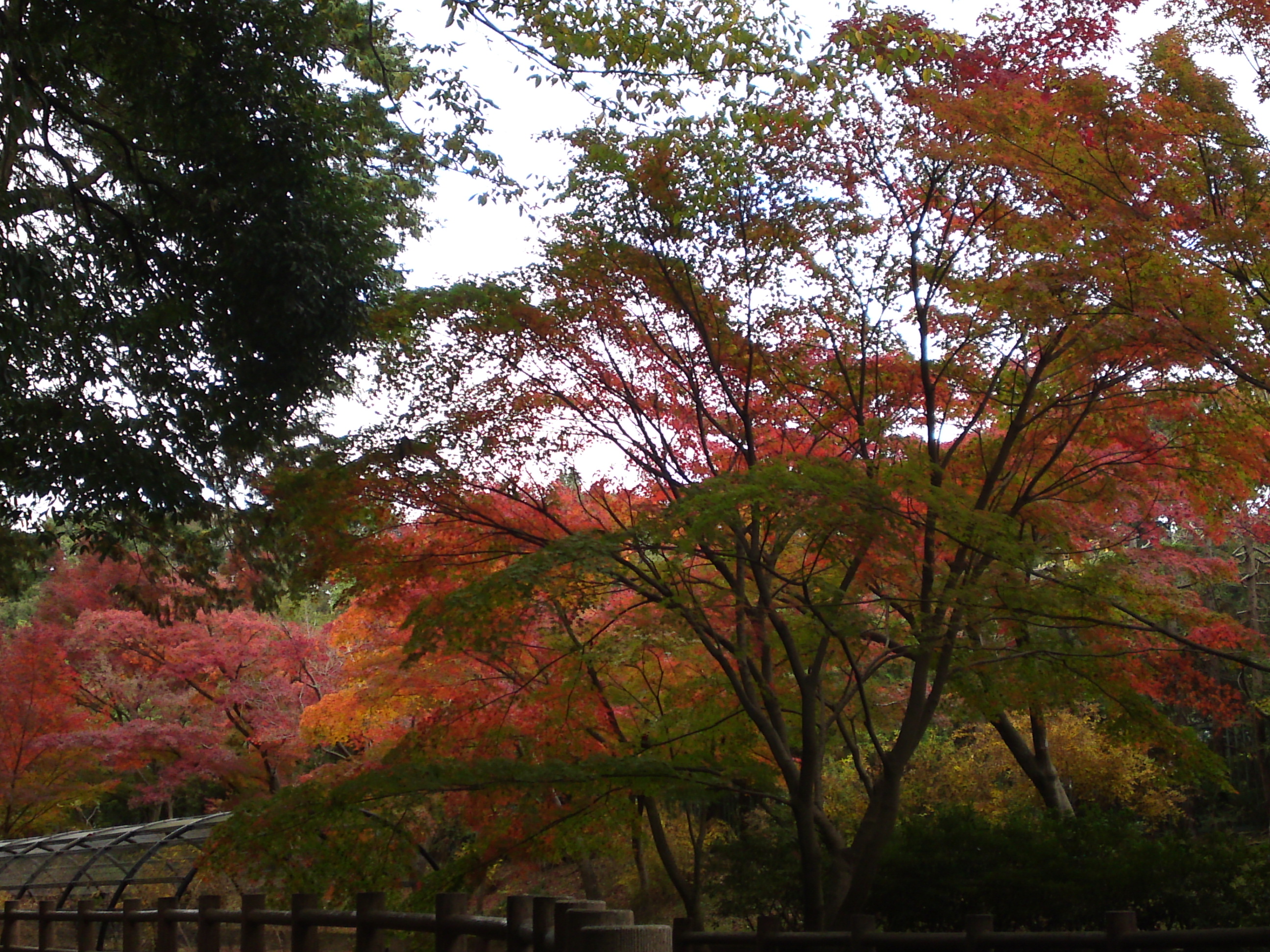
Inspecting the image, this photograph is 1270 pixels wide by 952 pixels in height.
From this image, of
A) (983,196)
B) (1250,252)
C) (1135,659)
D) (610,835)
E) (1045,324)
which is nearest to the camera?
(1250,252)

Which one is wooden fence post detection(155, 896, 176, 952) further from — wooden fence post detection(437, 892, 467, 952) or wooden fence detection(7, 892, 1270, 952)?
wooden fence post detection(437, 892, 467, 952)

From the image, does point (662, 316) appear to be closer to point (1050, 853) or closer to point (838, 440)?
point (838, 440)

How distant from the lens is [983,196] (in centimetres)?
794

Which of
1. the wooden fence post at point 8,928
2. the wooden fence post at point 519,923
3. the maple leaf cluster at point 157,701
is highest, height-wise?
the maple leaf cluster at point 157,701

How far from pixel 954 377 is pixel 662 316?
2.31m

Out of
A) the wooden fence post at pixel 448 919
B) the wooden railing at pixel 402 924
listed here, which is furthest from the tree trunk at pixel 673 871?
the wooden fence post at pixel 448 919

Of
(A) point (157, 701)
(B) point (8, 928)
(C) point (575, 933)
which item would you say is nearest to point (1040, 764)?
(B) point (8, 928)

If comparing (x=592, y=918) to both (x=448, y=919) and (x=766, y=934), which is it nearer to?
(x=448, y=919)

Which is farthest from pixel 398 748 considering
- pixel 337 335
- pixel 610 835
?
pixel 337 335

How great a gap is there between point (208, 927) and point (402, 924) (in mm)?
2018

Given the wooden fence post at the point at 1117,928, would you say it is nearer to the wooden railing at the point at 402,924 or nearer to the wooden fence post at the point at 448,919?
the wooden railing at the point at 402,924

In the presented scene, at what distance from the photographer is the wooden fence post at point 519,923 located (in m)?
3.97

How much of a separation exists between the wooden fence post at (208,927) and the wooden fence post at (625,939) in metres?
4.23

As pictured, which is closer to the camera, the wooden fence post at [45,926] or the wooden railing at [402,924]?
Result: the wooden railing at [402,924]
